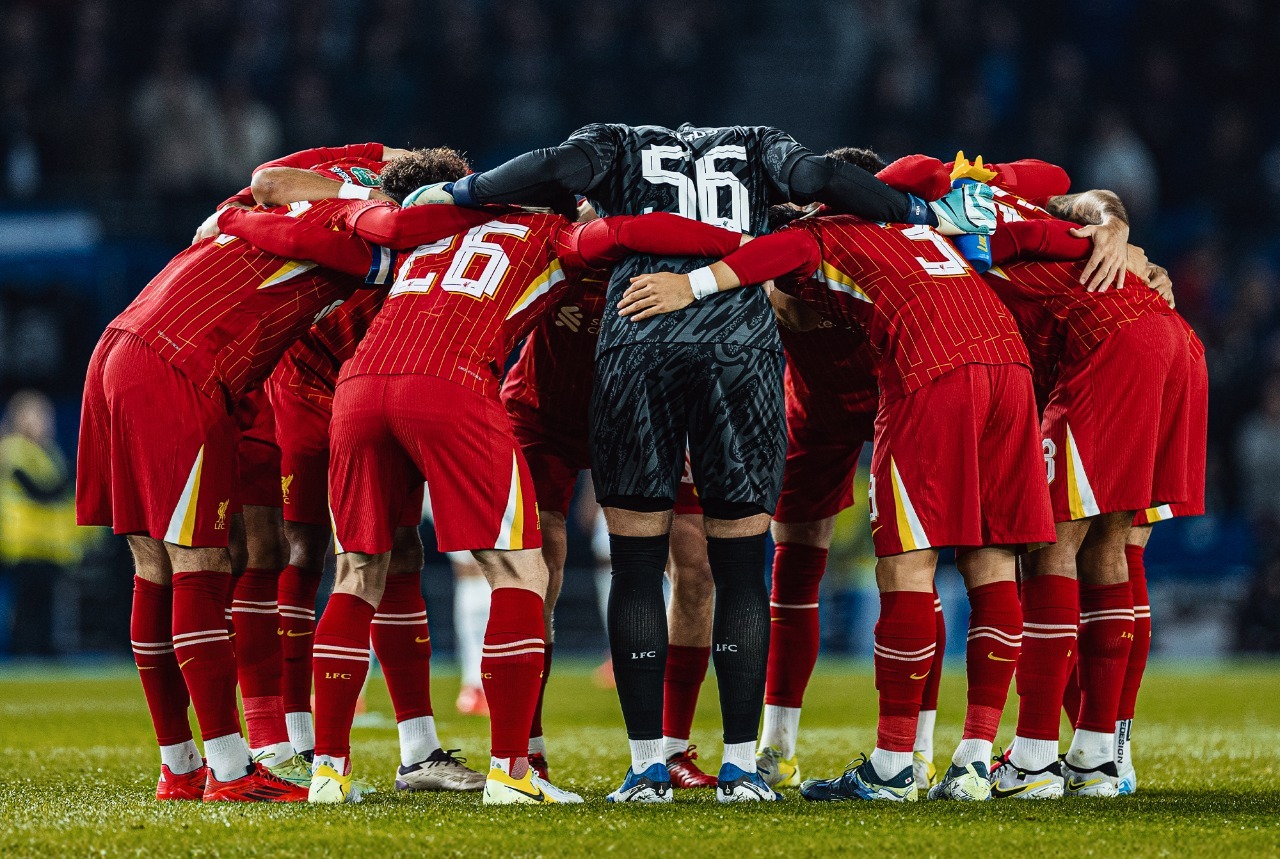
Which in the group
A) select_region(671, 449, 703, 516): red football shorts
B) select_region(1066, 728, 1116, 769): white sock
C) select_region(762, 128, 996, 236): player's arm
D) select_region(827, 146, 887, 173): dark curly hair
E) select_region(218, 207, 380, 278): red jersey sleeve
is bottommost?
select_region(1066, 728, 1116, 769): white sock

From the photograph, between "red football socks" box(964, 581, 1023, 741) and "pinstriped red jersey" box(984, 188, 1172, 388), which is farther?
"pinstriped red jersey" box(984, 188, 1172, 388)

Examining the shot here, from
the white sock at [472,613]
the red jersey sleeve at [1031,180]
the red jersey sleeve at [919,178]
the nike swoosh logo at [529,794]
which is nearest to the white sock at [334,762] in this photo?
the nike swoosh logo at [529,794]

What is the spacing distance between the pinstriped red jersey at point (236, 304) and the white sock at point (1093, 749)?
116 inches

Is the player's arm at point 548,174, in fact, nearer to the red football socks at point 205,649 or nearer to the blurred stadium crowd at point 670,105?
the red football socks at point 205,649

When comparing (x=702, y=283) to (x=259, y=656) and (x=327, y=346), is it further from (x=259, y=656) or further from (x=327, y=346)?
(x=259, y=656)

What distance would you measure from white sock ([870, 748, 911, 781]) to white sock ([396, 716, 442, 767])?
5.26ft

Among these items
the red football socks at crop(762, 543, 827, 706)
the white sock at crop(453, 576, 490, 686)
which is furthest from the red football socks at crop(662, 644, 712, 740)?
the white sock at crop(453, 576, 490, 686)

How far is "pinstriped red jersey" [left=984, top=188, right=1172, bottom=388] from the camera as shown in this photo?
5047mm

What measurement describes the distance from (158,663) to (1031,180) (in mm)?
3614

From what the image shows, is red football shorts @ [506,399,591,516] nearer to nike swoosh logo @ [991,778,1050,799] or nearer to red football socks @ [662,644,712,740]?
red football socks @ [662,644,712,740]

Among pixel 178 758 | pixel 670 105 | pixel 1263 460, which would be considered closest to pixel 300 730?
pixel 178 758

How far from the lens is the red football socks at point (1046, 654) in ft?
15.5

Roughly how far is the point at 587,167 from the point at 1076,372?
1.88 m

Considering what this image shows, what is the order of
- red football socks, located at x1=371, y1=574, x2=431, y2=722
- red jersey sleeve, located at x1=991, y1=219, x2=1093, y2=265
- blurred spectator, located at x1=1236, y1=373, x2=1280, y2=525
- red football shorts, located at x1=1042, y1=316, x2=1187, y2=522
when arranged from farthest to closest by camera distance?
blurred spectator, located at x1=1236, y1=373, x2=1280, y2=525
red football socks, located at x1=371, y1=574, x2=431, y2=722
red jersey sleeve, located at x1=991, y1=219, x2=1093, y2=265
red football shorts, located at x1=1042, y1=316, x2=1187, y2=522
